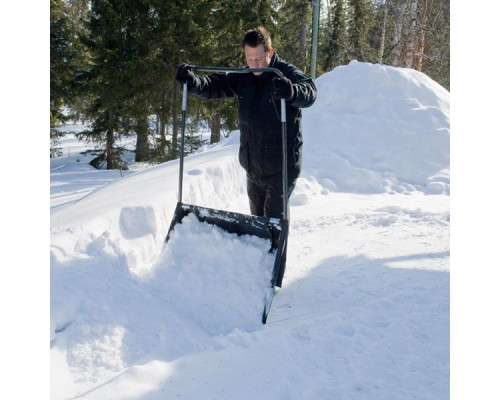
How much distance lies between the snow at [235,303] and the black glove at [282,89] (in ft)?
3.56

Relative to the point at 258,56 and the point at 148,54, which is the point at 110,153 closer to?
the point at 148,54

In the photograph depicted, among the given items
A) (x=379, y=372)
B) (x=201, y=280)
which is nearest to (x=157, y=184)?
(x=201, y=280)

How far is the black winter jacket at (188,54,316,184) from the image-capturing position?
3176 millimetres

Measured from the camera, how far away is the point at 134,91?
1398 centimetres

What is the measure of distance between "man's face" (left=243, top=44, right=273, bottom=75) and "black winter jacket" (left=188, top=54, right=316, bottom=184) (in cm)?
6

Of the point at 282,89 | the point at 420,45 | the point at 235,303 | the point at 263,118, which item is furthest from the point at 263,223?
the point at 420,45

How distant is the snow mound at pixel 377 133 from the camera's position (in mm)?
7211

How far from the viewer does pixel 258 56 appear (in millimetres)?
3100

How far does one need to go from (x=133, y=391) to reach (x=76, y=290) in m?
0.92

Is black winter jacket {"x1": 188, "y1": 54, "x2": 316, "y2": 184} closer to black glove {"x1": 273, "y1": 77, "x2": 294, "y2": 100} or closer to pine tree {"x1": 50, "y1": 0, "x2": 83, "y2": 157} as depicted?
black glove {"x1": 273, "y1": 77, "x2": 294, "y2": 100}

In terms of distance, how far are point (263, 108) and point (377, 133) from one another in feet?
18.8

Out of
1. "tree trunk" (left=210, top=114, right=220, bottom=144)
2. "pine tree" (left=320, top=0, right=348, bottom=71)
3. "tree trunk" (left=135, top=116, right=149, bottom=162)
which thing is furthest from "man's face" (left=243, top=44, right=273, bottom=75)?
"pine tree" (left=320, top=0, right=348, bottom=71)

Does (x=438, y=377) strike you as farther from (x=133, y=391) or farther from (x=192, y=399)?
(x=133, y=391)

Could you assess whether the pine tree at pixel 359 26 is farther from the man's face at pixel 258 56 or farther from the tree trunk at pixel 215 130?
the man's face at pixel 258 56
